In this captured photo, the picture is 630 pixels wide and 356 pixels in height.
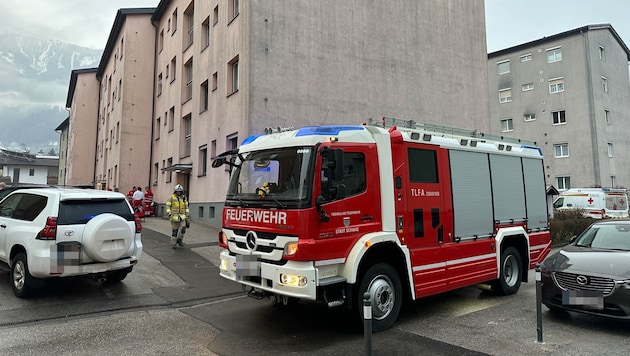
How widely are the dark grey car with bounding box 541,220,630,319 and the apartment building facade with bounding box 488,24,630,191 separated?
3134 cm

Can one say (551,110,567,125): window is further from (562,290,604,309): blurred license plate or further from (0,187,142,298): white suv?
(0,187,142,298): white suv

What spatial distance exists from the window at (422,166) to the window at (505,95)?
3732cm

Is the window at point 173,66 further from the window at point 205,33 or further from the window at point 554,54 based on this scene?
the window at point 554,54

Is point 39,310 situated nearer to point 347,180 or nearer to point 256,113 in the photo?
point 347,180

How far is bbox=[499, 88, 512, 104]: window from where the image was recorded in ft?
129

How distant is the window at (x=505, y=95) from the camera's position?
39191 millimetres

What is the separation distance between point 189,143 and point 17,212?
50.9ft

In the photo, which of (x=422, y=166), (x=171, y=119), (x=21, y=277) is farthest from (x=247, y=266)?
(x=171, y=119)

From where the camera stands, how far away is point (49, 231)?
6.35 metres

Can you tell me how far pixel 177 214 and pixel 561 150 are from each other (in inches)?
1346

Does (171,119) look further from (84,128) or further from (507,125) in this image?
(507,125)

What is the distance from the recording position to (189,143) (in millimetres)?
22406

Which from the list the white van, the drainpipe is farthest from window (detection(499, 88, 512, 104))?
the white van

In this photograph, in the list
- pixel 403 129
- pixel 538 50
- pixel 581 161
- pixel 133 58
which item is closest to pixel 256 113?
pixel 403 129
